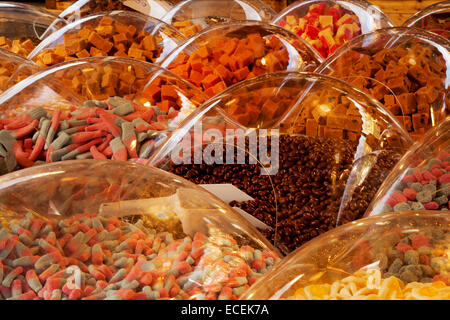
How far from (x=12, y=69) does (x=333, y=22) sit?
1.25 meters

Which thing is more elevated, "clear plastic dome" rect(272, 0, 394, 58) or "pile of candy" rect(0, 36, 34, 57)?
"clear plastic dome" rect(272, 0, 394, 58)

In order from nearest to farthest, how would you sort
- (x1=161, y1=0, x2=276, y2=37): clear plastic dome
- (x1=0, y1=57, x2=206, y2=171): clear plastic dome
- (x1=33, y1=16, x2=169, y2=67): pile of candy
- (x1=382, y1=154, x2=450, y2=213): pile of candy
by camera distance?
(x1=382, y1=154, x2=450, y2=213): pile of candy → (x1=0, y1=57, x2=206, y2=171): clear plastic dome → (x1=33, y1=16, x2=169, y2=67): pile of candy → (x1=161, y1=0, x2=276, y2=37): clear plastic dome

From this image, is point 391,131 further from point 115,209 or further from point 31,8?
point 31,8

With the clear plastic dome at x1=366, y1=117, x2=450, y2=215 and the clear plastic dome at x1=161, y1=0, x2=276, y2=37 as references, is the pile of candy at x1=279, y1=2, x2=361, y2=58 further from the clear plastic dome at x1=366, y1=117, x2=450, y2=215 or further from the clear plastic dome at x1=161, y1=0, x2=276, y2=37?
the clear plastic dome at x1=366, y1=117, x2=450, y2=215

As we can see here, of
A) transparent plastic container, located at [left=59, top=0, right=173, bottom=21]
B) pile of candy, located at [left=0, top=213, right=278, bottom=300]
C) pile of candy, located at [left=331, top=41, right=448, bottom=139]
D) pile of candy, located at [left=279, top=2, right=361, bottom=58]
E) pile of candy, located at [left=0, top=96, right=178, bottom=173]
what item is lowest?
pile of candy, located at [left=0, top=213, right=278, bottom=300]

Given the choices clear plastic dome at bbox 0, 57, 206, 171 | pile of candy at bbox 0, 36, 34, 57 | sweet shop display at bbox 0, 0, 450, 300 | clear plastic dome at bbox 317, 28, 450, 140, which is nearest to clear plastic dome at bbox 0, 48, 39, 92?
sweet shop display at bbox 0, 0, 450, 300

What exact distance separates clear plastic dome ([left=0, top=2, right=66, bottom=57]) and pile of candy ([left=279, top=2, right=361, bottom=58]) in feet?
3.06

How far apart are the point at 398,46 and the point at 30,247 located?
4.39 ft

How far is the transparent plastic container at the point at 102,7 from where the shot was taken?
2518 millimetres

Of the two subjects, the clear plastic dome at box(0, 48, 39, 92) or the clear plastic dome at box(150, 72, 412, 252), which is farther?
the clear plastic dome at box(0, 48, 39, 92)

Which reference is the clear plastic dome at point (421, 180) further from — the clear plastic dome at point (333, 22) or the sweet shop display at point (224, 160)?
the clear plastic dome at point (333, 22)

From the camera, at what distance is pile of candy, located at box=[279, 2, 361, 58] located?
2359 mm

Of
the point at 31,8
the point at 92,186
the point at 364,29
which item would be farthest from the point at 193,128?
the point at 31,8

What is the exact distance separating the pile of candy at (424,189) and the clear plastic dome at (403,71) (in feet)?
1.65
